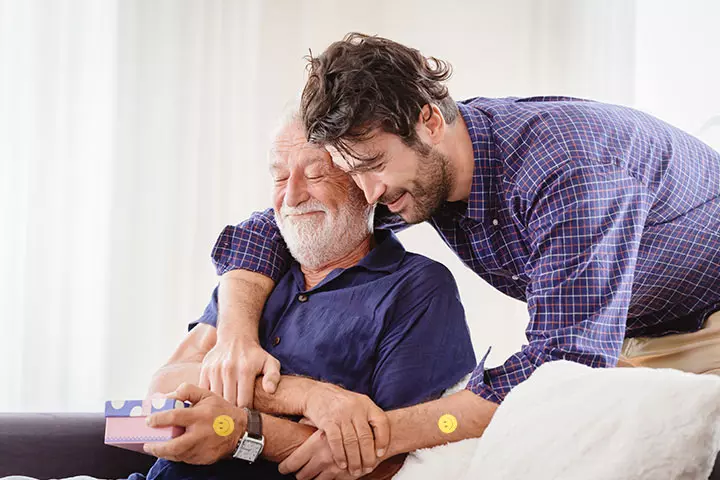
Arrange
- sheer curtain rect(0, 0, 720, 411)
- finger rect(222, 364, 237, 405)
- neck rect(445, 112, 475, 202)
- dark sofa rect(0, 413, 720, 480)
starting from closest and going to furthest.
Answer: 1. finger rect(222, 364, 237, 405)
2. neck rect(445, 112, 475, 202)
3. dark sofa rect(0, 413, 720, 480)
4. sheer curtain rect(0, 0, 720, 411)

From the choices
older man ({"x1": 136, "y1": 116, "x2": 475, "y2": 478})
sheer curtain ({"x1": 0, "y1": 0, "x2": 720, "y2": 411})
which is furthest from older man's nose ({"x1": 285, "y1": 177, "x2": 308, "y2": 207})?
sheer curtain ({"x1": 0, "y1": 0, "x2": 720, "y2": 411})

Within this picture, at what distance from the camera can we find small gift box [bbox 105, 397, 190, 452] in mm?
1517

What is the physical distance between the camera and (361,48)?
5.85ft

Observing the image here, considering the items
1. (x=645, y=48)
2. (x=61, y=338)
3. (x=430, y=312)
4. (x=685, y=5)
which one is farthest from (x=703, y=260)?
(x=61, y=338)

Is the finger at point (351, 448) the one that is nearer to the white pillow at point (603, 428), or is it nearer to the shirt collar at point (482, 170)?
A: the white pillow at point (603, 428)

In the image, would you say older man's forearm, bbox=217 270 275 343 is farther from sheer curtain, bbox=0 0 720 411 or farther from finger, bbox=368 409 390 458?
sheer curtain, bbox=0 0 720 411

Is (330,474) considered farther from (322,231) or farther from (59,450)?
(59,450)

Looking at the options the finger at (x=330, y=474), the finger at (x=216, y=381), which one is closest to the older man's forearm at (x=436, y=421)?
the finger at (x=330, y=474)

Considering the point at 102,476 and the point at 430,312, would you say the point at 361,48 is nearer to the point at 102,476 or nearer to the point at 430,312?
the point at 430,312

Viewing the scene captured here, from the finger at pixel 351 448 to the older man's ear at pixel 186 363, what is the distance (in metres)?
0.40

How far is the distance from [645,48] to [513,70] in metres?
0.58

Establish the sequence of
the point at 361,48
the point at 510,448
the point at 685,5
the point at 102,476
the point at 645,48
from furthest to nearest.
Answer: the point at 645,48
the point at 685,5
the point at 102,476
the point at 361,48
the point at 510,448

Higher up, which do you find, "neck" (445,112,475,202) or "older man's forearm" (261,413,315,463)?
"neck" (445,112,475,202)

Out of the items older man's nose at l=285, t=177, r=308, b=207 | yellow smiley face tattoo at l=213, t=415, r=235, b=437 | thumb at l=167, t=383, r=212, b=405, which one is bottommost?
yellow smiley face tattoo at l=213, t=415, r=235, b=437
